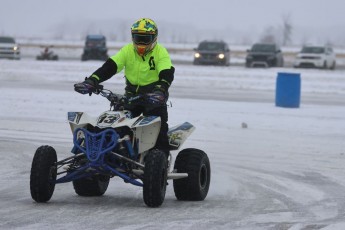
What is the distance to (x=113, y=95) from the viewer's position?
31.9 feet

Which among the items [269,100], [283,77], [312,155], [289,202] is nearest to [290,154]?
[312,155]

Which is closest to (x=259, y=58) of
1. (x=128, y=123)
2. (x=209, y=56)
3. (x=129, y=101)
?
(x=209, y=56)

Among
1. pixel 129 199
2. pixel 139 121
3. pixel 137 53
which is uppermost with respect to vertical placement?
pixel 137 53

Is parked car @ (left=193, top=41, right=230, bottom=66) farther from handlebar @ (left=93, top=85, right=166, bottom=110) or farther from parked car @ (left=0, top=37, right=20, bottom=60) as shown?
handlebar @ (left=93, top=85, right=166, bottom=110)

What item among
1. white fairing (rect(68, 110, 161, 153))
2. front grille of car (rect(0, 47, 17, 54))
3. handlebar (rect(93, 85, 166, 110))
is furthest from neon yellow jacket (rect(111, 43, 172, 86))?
front grille of car (rect(0, 47, 17, 54))

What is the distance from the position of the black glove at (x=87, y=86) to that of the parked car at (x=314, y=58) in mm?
41212

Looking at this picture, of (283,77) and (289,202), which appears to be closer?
(289,202)

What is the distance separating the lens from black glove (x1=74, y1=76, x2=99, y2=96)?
9613 millimetres

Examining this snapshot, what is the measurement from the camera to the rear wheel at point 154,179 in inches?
355

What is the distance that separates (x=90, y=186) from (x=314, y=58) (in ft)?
139

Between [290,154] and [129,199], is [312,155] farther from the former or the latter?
[129,199]

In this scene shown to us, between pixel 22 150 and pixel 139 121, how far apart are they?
6.17 m

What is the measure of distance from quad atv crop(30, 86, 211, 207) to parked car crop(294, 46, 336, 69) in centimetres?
4129

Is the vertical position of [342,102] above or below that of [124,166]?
below
